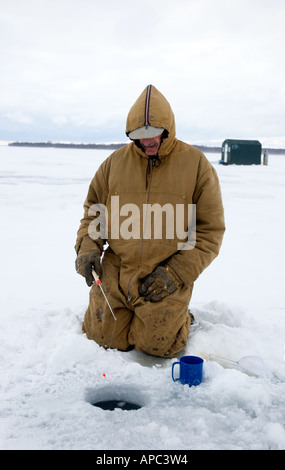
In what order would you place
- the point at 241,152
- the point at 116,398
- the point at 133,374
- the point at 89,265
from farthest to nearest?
the point at 241,152, the point at 89,265, the point at 133,374, the point at 116,398

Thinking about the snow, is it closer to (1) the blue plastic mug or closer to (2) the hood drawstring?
(1) the blue plastic mug

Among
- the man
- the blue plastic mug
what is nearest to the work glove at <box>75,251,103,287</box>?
the man

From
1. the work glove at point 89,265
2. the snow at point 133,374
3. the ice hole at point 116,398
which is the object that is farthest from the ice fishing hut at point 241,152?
the ice hole at point 116,398

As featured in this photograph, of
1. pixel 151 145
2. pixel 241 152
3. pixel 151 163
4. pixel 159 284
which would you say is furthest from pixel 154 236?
pixel 241 152

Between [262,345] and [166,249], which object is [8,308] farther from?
[262,345]

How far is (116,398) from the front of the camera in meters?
2.39

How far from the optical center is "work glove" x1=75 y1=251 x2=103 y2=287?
9.69 ft

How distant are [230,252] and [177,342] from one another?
2.99 metres

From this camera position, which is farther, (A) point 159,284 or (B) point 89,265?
(B) point 89,265

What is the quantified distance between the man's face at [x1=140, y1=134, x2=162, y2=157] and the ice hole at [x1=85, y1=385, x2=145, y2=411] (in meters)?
1.48

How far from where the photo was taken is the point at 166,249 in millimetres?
2859

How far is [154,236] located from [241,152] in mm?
24473

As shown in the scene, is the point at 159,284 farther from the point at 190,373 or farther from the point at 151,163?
the point at 151,163
